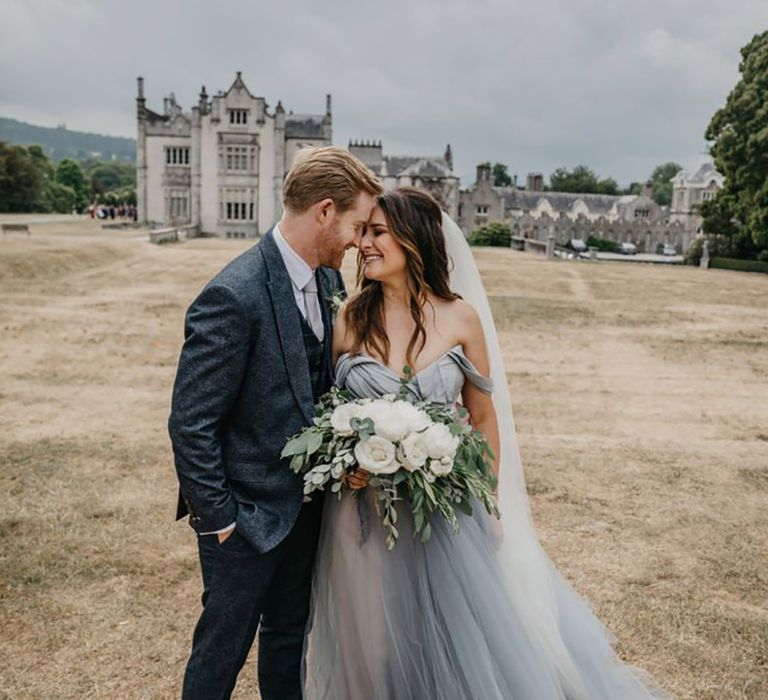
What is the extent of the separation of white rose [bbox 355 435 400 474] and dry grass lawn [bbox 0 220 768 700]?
208 cm

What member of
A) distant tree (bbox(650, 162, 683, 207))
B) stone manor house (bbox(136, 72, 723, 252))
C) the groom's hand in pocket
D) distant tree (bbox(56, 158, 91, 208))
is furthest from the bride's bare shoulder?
distant tree (bbox(650, 162, 683, 207))

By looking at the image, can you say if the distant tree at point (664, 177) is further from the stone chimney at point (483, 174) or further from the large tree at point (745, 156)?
the large tree at point (745, 156)

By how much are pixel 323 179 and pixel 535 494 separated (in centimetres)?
520

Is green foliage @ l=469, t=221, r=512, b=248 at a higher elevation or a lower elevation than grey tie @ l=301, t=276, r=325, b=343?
lower

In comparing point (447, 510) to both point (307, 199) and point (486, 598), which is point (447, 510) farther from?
point (307, 199)

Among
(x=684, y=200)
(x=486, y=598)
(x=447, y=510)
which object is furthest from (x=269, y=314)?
(x=684, y=200)

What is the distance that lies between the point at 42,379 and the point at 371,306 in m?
9.75

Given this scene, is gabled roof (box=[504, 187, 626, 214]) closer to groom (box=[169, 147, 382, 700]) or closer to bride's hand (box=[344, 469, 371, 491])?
groom (box=[169, 147, 382, 700])

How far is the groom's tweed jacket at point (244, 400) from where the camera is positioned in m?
2.96

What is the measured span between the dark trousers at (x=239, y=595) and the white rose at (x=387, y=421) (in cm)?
71

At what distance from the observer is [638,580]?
5.73 metres

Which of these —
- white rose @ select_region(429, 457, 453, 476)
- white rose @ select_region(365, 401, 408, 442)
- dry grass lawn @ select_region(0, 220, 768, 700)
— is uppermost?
white rose @ select_region(365, 401, 408, 442)

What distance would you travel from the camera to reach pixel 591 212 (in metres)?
88.8

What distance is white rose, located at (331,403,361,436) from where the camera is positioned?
9.90 ft
